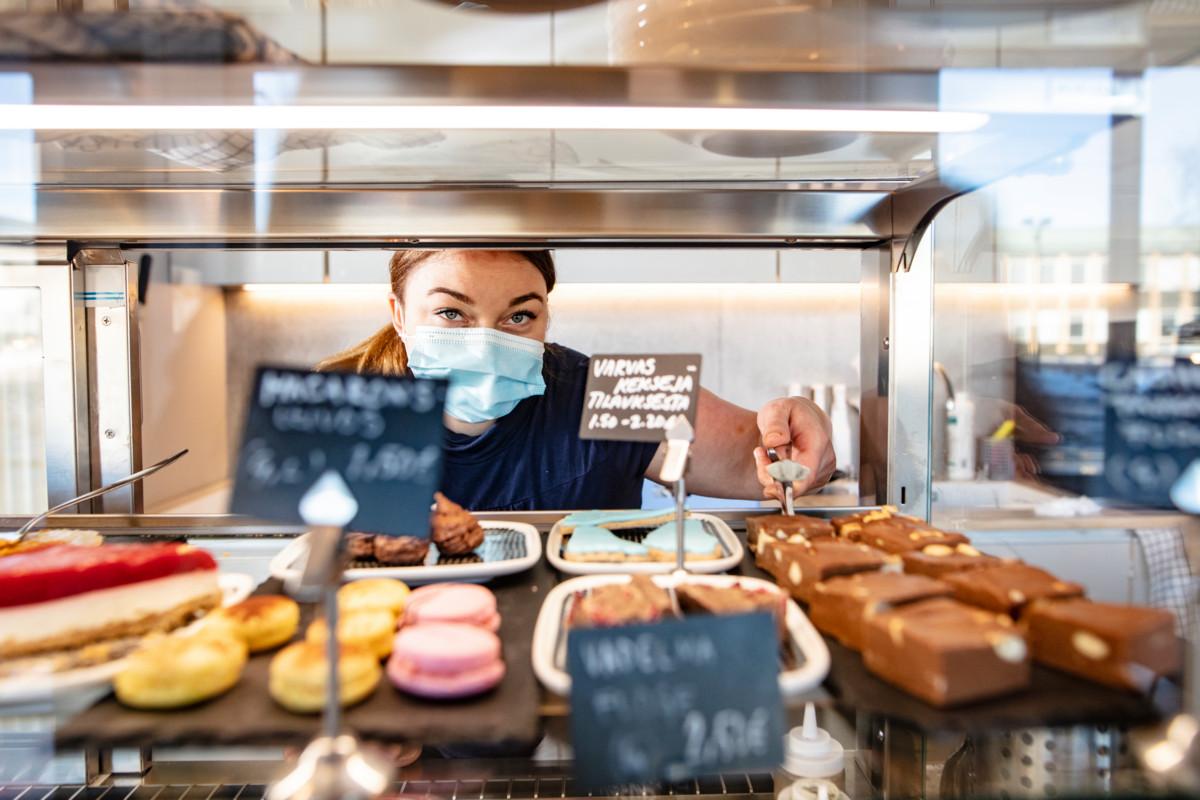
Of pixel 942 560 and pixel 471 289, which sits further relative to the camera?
pixel 471 289

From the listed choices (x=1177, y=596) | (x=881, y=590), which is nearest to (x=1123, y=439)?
(x=1177, y=596)

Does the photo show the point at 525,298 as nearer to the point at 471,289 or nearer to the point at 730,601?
the point at 471,289

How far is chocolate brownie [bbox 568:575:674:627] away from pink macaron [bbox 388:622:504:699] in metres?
0.15

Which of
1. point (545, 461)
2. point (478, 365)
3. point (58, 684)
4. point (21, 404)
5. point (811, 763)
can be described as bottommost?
point (811, 763)

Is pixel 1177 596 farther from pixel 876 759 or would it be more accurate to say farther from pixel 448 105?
pixel 448 105

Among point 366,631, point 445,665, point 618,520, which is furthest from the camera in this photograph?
point 618,520

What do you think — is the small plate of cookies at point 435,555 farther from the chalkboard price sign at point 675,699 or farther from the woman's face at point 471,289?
the woman's face at point 471,289

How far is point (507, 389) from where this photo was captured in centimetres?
252

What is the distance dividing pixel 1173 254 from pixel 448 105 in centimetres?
218

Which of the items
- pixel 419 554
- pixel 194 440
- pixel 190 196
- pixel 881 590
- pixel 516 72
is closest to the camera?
pixel 516 72

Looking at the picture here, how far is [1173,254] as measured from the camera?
220 cm

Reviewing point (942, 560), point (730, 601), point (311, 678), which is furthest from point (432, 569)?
point (942, 560)

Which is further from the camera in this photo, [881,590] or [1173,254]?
[1173,254]

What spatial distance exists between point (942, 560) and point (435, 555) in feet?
3.29
